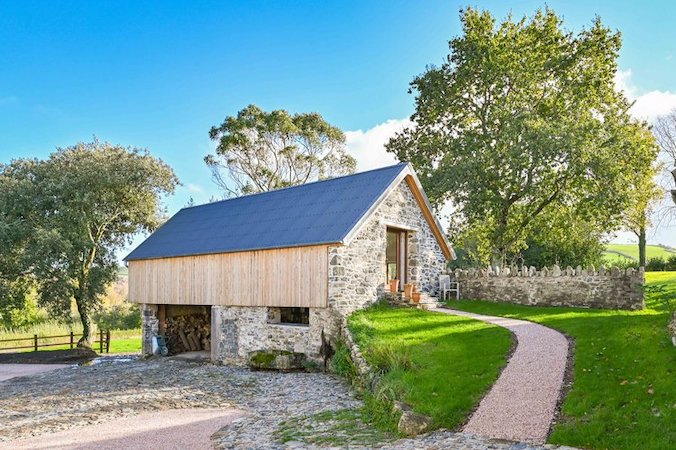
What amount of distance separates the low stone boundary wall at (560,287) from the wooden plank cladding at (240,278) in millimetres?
8467

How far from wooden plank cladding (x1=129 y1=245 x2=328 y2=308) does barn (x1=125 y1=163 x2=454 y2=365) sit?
1.4 inches

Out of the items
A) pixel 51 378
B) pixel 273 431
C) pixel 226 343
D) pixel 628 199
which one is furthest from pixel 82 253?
pixel 628 199

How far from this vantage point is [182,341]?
80.6 ft

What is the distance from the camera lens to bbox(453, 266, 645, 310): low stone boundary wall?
60.5ft

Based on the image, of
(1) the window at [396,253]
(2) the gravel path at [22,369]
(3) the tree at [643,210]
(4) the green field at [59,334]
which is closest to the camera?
(2) the gravel path at [22,369]

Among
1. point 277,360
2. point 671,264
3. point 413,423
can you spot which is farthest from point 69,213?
point 671,264

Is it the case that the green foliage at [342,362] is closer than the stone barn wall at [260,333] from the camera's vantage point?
Yes

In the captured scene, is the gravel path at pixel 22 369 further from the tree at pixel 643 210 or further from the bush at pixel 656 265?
the bush at pixel 656 265

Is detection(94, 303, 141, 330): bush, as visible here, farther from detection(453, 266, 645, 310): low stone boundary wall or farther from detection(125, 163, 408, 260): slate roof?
detection(453, 266, 645, 310): low stone boundary wall

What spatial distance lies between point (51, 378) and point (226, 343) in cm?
603

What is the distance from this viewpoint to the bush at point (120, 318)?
39.2 meters

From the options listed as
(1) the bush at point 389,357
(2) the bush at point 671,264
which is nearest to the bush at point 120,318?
(1) the bush at point 389,357

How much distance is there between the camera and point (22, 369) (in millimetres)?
22141

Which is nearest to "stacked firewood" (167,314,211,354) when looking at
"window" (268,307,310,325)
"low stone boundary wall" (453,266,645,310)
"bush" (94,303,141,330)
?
"window" (268,307,310,325)
